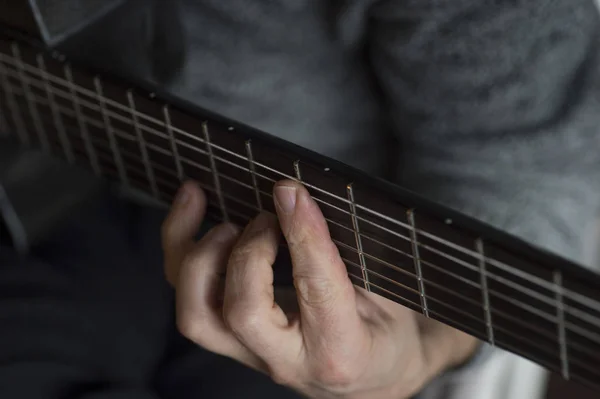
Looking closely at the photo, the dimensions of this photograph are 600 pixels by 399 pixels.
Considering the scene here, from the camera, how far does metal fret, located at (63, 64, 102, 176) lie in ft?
2.41

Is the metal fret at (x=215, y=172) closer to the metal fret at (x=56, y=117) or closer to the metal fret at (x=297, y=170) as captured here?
the metal fret at (x=297, y=170)

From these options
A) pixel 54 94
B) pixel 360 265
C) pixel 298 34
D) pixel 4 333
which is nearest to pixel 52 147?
pixel 54 94

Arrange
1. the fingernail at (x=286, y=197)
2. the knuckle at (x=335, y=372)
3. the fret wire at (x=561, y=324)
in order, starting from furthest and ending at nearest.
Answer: the knuckle at (x=335, y=372)
the fingernail at (x=286, y=197)
the fret wire at (x=561, y=324)

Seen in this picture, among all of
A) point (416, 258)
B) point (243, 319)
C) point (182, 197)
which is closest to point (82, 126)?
point (182, 197)

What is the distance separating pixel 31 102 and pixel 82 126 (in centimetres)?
9

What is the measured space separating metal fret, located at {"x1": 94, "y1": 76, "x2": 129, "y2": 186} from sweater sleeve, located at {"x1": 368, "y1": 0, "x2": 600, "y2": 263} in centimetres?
26

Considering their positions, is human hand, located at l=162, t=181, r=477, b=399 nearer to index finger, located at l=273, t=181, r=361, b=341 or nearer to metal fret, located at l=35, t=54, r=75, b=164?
index finger, located at l=273, t=181, r=361, b=341

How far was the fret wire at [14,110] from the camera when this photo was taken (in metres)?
0.84

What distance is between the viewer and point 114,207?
969 mm

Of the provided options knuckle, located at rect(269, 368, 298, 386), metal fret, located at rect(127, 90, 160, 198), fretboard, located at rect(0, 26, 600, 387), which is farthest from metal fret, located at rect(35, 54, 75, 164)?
knuckle, located at rect(269, 368, 298, 386)

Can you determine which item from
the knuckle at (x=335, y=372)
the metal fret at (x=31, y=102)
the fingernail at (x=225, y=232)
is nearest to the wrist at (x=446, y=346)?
the knuckle at (x=335, y=372)

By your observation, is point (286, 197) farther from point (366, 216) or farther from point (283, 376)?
point (283, 376)

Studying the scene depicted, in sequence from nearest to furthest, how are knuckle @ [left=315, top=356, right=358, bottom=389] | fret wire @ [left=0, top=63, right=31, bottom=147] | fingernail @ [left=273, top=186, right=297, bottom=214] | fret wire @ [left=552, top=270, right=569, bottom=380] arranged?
fret wire @ [left=552, top=270, right=569, bottom=380]
fingernail @ [left=273, top=186, right=297, bottom=214]
knuckle @ [left=315, top=356, right=358, bottom=389]
fret wire @ [left=0, top=63, right=31, bottom=147]

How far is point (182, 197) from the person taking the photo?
722 millimetres
